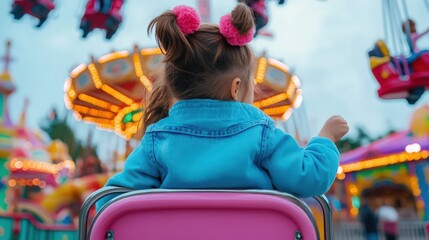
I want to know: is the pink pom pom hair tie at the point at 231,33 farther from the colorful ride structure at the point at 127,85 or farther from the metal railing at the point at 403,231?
the metal railing at the point at 403,231

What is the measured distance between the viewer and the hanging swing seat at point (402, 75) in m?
3.66

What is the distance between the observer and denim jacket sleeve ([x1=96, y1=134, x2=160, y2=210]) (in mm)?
862

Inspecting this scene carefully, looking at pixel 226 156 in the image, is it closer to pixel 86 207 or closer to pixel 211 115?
pixel 211 115

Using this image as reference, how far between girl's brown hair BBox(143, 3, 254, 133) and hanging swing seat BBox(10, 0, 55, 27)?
2923 millimetres

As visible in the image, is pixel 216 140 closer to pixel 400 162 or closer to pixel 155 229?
pixel 155 229

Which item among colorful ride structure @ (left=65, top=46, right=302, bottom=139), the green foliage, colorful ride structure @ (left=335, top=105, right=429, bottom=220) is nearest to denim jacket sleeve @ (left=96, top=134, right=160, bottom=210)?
colorful ride structure @ (left=65, top=46, right=302, bottom=139)

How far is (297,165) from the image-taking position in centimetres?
80

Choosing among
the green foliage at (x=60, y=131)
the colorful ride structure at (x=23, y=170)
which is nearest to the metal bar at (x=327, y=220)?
the colorful ride structure at (x=23, y=170)

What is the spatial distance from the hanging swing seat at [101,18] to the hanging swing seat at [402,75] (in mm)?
2335

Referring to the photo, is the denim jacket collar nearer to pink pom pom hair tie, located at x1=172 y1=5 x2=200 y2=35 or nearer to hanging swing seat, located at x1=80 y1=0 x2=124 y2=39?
pink pom pom hair tie, located at x1=172 y1=5 x2=200 y2=35

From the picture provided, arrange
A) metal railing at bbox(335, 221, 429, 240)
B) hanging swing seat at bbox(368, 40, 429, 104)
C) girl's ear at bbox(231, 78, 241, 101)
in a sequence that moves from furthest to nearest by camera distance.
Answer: metal railing at bbox(335, 221, 429, 240), hanging swing seat at bbox(368, 40, 429, 104), girl's ear at bbox(231, 78, 241, 101)

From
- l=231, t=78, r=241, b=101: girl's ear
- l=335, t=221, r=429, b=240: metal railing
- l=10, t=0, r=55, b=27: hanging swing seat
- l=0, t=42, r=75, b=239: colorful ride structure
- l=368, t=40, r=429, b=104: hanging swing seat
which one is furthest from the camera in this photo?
l=335, t=221, r=429, b=240: metal railing

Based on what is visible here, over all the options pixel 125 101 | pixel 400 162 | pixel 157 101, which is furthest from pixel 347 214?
pixel 157 101

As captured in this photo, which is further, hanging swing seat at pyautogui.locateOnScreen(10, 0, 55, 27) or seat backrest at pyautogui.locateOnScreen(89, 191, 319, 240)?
hanging swing seat at pyautogui.locateOnScreen(10, 0, 55, 27)
